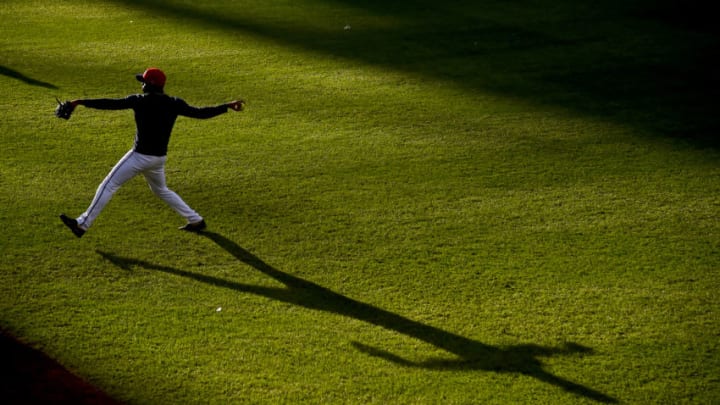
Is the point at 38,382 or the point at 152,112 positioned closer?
the point at 38,382

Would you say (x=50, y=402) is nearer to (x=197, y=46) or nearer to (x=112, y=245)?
(x=112, y=245)

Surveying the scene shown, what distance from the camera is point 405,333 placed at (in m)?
5.94

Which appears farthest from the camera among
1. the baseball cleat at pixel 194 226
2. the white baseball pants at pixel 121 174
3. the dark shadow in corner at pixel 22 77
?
the dark shadow in corner at pixel 22 77

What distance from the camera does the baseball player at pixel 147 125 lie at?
6.66 meters

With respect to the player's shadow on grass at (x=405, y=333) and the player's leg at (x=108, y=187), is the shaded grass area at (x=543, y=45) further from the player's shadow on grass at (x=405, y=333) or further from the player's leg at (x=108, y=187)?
the player's leg at (x=108, y=187)

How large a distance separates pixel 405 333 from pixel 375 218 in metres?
1.87

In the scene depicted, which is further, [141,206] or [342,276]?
[141,206]

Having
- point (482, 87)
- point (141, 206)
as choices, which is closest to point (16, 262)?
point (141, 206)

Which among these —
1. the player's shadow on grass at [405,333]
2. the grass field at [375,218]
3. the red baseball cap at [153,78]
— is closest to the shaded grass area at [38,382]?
the grass field at [375,218]

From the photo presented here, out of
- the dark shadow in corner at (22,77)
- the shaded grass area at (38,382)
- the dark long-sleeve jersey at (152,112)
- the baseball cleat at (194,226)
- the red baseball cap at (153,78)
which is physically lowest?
the shaded grass area at (38,382)

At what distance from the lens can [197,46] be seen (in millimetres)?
12148

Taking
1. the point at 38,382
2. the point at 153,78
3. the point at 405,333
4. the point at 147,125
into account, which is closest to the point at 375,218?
the point at 405,333

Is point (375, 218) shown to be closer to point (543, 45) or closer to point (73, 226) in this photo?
point (73, 226)

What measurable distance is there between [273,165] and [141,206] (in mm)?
1562
